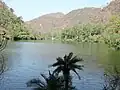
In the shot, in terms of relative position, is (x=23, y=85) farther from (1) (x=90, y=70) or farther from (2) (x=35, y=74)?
(1) (x=90, y=70)

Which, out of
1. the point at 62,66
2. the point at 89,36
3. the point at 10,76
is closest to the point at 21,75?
the point at 10,76

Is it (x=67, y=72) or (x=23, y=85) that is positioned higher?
(x=67, y=72)

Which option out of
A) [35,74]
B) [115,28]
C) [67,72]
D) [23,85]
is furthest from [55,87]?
[115,28]

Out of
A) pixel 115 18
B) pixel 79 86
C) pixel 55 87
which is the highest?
pixel 115 18

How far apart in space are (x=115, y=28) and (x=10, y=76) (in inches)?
3953

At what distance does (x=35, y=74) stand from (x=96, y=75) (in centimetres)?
1040

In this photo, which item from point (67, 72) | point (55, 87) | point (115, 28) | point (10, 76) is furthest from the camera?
point (115, 28)

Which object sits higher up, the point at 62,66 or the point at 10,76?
the point at 62,66

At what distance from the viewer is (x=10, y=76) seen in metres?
51.4

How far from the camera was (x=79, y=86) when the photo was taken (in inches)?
1791

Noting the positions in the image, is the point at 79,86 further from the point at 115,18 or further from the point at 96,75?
the point at 115,18

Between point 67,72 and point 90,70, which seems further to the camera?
point 90,70

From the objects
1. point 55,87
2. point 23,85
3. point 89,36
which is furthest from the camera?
point 89,36

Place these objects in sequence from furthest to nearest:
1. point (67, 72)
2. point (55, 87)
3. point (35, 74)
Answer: point (35, 74)
point (67, 72)
point (55, 87)
